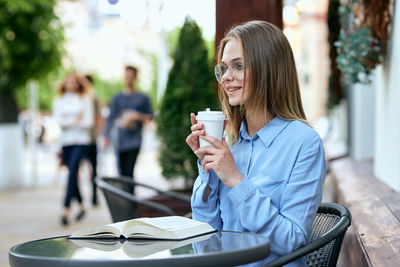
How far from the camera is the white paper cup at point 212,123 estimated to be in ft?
6.96

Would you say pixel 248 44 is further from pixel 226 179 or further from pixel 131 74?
pixel 131 74

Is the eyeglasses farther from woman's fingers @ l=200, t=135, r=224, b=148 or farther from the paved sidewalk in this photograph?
the paved sidewalk

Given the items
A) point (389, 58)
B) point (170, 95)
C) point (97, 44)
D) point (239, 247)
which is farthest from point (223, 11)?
point (97, 44)

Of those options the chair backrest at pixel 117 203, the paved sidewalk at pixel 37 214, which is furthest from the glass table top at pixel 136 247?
the paved sidewalk at pixel 37 214

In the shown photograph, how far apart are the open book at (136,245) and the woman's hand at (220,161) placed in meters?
0.20

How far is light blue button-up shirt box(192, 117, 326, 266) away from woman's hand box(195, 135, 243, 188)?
35 mm

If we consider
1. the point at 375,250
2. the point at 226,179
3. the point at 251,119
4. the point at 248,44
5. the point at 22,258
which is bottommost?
the point at 375,250

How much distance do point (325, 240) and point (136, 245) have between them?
635 mm

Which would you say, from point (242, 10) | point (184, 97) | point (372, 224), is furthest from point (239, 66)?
point (184, 97)

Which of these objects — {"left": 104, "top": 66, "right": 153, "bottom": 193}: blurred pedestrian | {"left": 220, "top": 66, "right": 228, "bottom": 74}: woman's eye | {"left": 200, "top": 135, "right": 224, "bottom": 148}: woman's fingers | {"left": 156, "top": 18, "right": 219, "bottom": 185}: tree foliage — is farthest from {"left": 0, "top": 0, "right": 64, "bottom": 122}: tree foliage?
{"left": 200, "top": 135, "right": 224, "bottom": 148}: woman's fingers

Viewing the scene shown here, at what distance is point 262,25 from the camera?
2.34 metres

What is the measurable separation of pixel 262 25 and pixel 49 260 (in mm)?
1095

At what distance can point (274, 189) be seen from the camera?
2.24 m

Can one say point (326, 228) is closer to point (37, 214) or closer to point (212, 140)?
point (212, 140)
